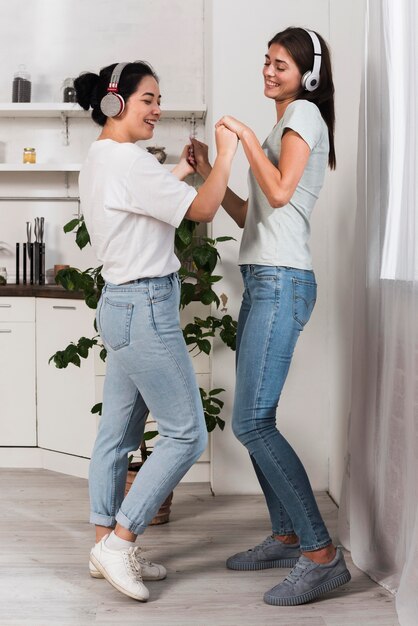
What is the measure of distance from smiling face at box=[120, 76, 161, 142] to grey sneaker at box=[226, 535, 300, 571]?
1.35 metres

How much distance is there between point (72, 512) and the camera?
341cm

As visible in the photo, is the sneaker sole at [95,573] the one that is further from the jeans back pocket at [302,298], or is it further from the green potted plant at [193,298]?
the jeans back pocket at [302,298]

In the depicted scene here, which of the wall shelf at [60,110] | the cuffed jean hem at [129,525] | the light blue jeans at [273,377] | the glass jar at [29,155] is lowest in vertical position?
the cuffed jean hem at [129,525]

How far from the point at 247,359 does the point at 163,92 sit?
2.78 m

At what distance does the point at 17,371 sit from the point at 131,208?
84.9 inches

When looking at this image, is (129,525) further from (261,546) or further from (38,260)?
(38,260)

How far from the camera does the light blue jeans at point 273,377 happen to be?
93.0 inches

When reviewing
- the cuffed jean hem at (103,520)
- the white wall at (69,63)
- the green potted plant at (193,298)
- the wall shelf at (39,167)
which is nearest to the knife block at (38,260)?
the white wall at (69,63)

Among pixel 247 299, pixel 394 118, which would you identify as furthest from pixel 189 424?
pixel 394 118

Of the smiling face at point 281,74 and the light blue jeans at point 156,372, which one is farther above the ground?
the smiling face at point 281,74

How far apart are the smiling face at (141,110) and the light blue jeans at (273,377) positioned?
0.50 m

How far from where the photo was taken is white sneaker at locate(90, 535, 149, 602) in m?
2.40

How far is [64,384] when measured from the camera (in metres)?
4.11

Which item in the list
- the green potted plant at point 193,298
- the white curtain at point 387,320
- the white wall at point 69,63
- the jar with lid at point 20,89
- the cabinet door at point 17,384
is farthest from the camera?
the white wall at point 69,63
